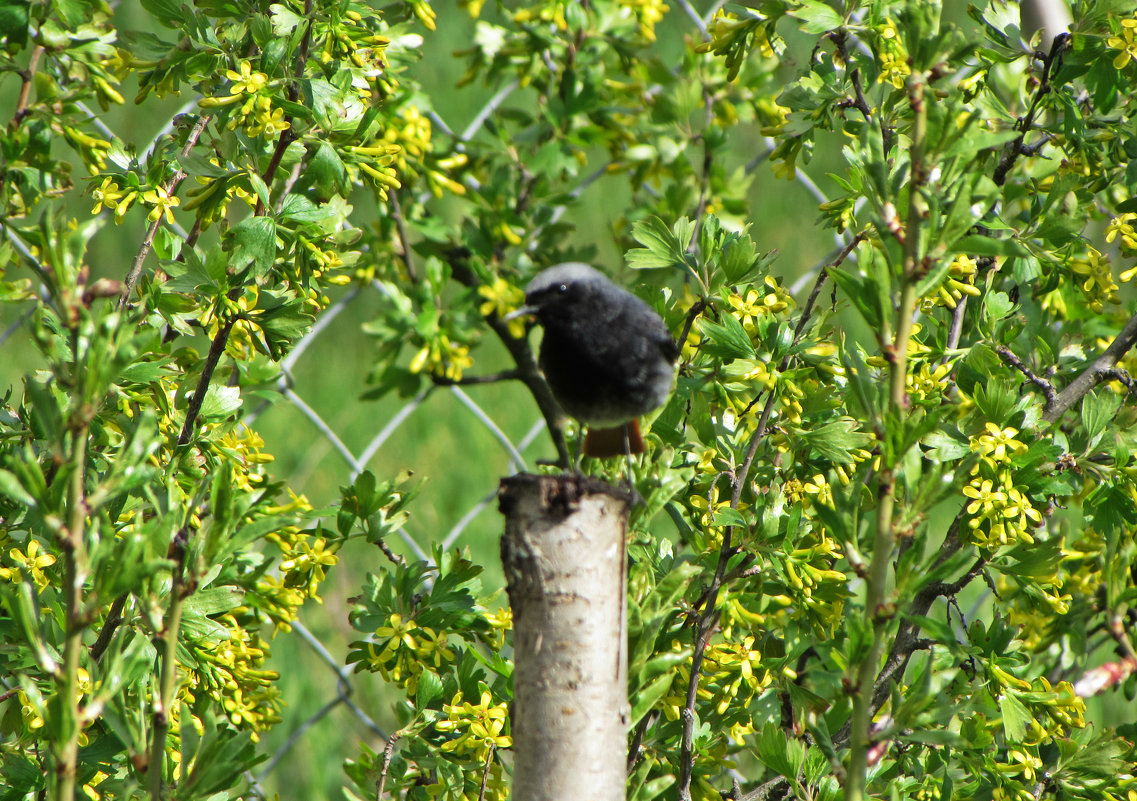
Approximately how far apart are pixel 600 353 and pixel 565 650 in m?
0.82

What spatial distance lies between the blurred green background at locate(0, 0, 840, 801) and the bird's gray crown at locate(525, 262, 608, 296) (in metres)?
1.16

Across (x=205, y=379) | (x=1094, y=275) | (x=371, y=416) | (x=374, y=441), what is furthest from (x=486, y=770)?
(x=371, y=416)

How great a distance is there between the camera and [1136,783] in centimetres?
131

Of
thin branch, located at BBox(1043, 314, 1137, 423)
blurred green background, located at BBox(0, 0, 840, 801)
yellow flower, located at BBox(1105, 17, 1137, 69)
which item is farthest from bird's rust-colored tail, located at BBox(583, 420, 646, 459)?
blurred green background, located at BBox(0, 0, 840, 801)

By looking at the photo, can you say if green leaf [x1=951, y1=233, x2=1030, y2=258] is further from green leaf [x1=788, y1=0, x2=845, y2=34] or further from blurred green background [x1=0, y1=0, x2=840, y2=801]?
Answer: blurred green background [x1=0, y1=0, x2=840, y2=801]

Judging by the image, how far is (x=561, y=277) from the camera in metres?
1.79

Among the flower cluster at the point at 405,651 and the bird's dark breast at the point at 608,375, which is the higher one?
the bird's dark breast at the point at 608,375

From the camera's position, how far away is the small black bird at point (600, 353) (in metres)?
1.66

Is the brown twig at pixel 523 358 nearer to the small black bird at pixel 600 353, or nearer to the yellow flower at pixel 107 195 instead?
the small black bird at pixel 600 353

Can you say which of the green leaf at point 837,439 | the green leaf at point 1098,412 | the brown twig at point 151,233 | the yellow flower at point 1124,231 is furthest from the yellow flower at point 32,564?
the yellow flower at point 1124,231

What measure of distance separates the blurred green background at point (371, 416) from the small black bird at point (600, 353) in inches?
46.3

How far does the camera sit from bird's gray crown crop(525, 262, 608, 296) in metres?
1.78

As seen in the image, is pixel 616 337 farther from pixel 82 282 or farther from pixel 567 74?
pixel 82 282

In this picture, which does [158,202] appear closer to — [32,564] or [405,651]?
[32,564]
